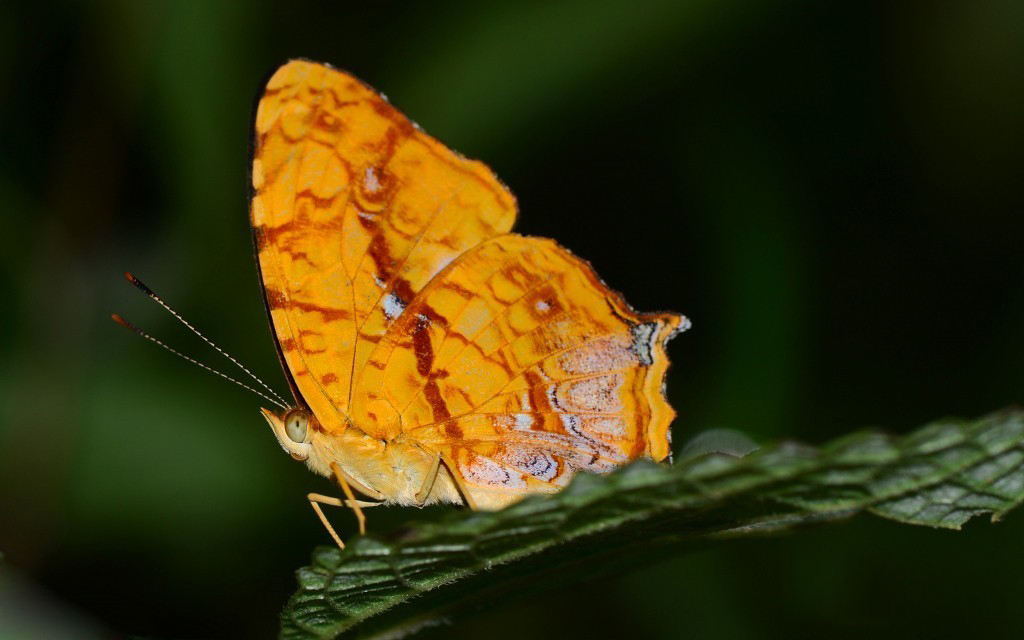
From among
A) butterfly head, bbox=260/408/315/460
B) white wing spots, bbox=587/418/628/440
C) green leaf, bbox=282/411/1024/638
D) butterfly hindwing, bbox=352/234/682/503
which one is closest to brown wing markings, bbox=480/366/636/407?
butterfly hindwing, bbox=352/234/682/503

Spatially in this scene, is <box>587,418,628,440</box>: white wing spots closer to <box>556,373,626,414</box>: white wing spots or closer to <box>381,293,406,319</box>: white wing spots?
<box>556,373,626,414</box>: white wing spots

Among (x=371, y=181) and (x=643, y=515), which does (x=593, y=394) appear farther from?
(x=643, y=515)

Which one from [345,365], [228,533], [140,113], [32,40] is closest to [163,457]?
[228,533]

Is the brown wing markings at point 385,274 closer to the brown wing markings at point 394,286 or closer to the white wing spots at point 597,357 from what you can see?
the brown wing markings at point 394,286

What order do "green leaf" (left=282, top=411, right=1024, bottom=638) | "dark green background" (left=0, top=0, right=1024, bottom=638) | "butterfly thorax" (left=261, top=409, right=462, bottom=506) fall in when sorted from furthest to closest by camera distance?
"dark green background" (left=0, top=0, right=1024, bottom=638), "butterfly thorax" (left=261, top=409, right=462, bottom=506), "green leaf" (left=282, top=411, right=1024, bottom=638)

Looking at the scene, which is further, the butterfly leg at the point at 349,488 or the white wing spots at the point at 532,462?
the white wing spots at the point at 532,462

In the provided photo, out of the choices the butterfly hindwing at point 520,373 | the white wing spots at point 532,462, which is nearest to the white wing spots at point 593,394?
the butterfly hindwing at point 520,373
